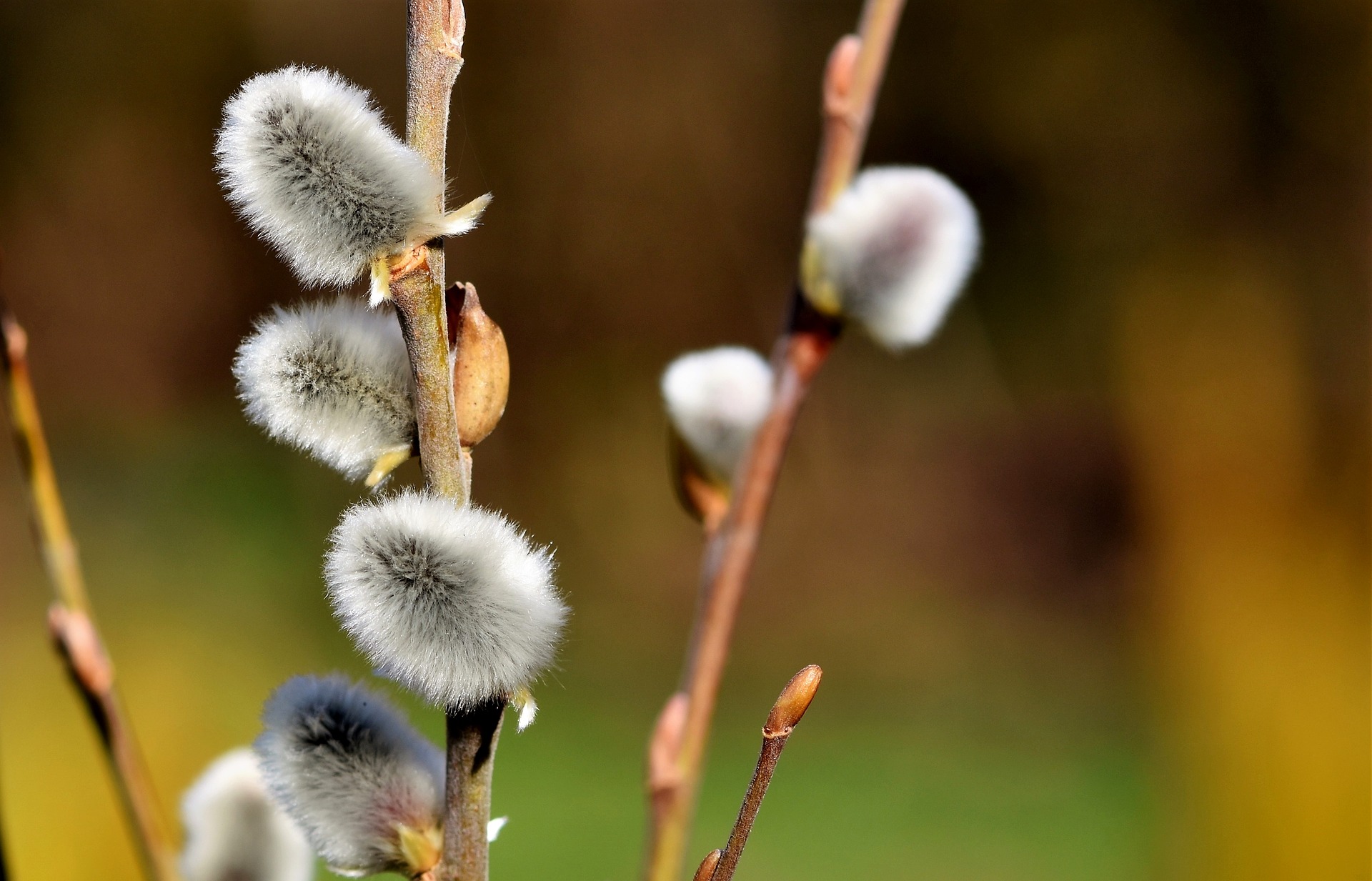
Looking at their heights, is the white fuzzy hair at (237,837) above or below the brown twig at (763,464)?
below

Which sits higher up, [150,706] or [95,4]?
[95,4]

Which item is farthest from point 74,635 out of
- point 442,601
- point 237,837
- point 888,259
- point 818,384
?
point 818,384

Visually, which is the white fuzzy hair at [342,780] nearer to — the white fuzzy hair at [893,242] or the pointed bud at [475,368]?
the pointed bud at [475,368]

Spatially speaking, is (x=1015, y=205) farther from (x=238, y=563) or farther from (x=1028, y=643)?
(x=238, y=563)

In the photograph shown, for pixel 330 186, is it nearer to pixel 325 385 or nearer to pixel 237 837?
pixel 325 385

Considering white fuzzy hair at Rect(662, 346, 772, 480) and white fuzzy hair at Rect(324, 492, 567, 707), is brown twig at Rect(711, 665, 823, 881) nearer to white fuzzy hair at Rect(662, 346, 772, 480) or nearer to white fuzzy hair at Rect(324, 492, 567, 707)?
white fuzzy hair at Rect(324, 492, 567, 707)

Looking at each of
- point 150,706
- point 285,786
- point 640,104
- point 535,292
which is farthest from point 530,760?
point 285,786

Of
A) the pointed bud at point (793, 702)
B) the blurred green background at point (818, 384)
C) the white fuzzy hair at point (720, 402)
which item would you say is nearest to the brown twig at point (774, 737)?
the pointed bud at point (793, 702)
